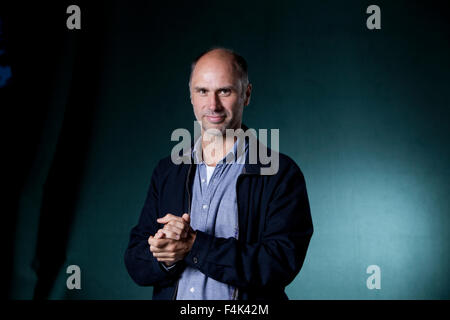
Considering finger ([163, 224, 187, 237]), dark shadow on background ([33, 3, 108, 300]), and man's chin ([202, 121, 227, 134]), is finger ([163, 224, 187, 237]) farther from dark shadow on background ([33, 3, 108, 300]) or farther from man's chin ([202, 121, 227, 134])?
dark shadow on background ([33, 3, 108, 300])

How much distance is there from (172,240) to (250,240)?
0.21 meters

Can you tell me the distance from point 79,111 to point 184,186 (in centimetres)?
171

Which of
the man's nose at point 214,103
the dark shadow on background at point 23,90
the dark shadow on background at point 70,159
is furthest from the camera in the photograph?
the dark shadow on background at point 70,159

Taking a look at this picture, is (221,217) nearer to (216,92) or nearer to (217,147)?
(217,147)

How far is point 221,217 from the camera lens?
108cm

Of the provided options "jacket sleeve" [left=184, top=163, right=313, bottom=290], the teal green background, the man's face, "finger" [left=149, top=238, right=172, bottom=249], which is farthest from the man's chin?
the teal green background

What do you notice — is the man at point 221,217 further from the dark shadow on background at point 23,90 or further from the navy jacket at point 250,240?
the dark shadow on background at point 23,90

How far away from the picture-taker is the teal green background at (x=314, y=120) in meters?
2.56

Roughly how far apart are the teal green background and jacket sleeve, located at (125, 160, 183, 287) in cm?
148

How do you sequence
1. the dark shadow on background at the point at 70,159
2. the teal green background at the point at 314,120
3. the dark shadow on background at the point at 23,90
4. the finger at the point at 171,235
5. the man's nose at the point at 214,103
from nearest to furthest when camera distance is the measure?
the finger at the point at 171,235 < the man's nose at the point at 214,103 < the dark shadow on background at the point at 23,90 < the dark shadow on background at the point at 70,159 < the teal green background at the point at 314,120

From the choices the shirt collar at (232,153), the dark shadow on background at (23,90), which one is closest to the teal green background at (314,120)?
the dark shadow on background at (23,90)

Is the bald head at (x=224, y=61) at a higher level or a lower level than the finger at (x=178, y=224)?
higher

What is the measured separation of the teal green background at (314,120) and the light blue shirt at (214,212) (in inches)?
60.8
